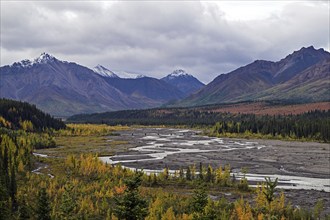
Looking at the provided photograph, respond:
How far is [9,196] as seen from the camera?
4834 cm

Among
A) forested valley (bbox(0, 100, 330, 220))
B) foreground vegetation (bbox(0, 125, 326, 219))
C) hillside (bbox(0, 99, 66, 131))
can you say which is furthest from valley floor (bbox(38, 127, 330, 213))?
hillside (bbox(0, 99, 66, 131))

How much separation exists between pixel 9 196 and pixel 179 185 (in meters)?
26.4

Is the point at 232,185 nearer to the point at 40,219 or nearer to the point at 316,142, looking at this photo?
the point at 40,219

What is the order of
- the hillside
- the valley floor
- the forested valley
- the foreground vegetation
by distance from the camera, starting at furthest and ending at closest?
the hillside < the valley floor < the forested valley < the foreground vegetation

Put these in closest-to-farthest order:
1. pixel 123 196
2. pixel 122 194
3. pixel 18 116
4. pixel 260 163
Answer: pixel 123 196 < pixel 122 194 < pixel 260 163 < pixel 18 116

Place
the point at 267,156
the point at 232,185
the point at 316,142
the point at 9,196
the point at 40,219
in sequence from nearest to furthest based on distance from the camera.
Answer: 1. the point at 40,219
2. the point at 9,196
3. the point at 232,185
4. the point at 267,156
5. the point at 316,142

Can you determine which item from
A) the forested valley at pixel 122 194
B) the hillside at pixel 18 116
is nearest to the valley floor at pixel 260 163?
the forested valley at pixel 122 194

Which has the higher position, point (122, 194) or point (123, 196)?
point (123, 196)

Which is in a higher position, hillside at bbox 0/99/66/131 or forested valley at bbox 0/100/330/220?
hillside at bbox 0/99/66/131

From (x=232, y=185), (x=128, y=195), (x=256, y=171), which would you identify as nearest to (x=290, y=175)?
(x=256, y=171)

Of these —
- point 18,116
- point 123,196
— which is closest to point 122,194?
point 123,196

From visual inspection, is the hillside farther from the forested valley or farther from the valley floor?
the forested valley

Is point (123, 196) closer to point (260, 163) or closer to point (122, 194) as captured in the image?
point (122, 194)

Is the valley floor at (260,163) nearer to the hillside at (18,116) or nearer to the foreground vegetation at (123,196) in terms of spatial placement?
the foreground vegetation at (123,196)
